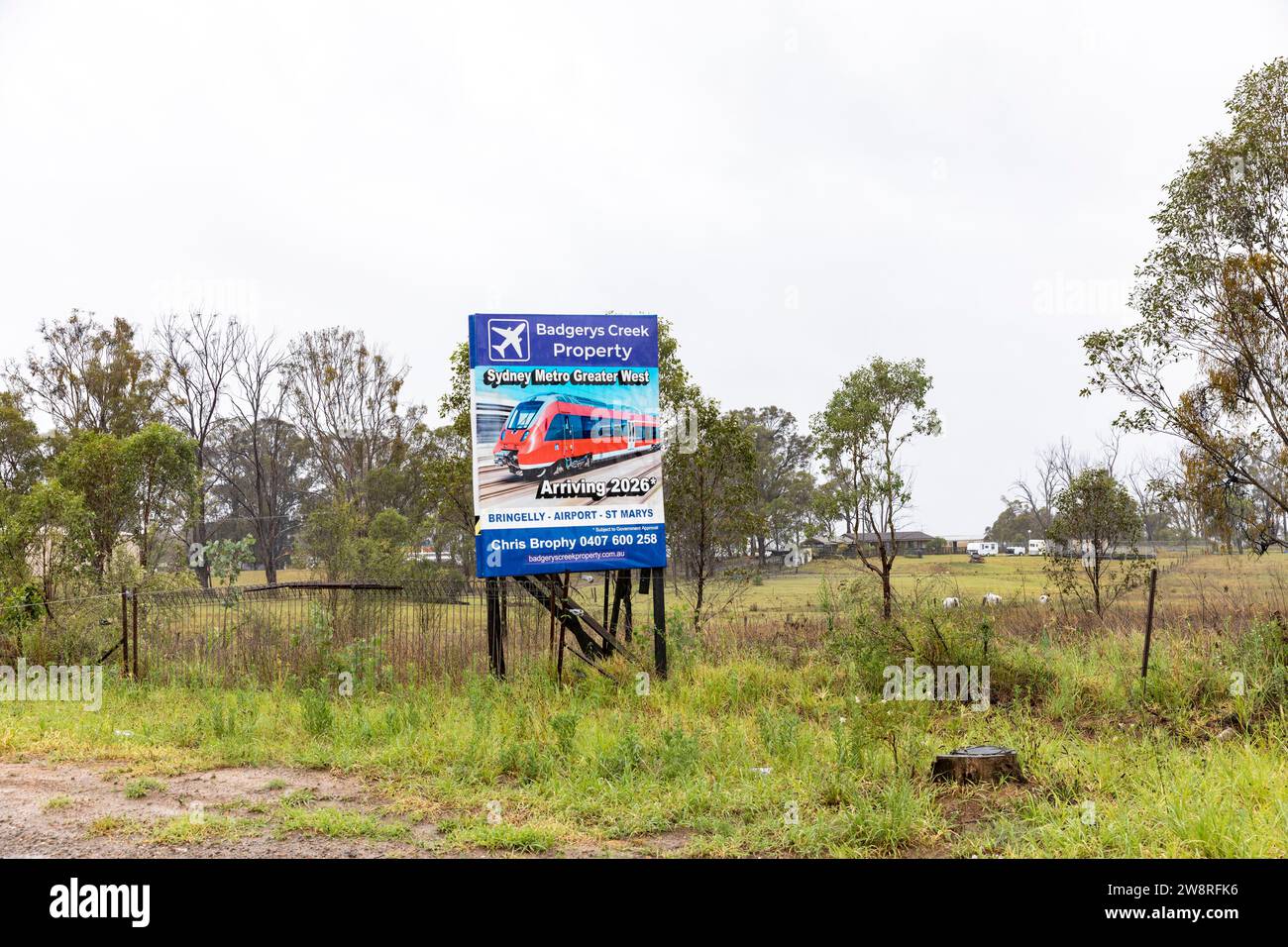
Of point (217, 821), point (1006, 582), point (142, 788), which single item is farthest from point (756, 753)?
point (1006, 582)

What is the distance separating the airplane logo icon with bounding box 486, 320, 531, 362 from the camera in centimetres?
1130

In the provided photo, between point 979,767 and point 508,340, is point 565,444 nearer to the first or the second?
point 508,340

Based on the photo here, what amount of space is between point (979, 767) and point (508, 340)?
7.47 meters

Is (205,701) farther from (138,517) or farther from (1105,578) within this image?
(1105,578)

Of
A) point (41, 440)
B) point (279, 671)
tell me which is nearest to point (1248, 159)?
point (279, 671)

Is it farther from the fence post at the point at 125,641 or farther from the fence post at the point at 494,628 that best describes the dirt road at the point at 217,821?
the fence post at the point at 125,641

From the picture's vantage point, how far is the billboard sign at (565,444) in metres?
11.3

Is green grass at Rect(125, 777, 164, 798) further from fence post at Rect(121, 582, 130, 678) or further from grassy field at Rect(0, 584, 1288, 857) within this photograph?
fence post at Rect(121, 582, 130, 678)

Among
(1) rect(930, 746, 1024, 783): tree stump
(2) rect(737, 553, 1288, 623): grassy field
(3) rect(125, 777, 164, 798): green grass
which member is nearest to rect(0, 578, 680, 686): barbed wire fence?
(3) rect(125, 777, 164, 798): green grass

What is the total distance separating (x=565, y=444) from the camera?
453 inches

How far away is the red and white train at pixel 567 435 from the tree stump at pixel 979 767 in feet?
20.2

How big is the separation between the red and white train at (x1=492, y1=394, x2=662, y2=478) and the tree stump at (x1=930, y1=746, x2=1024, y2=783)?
20.2 feet
